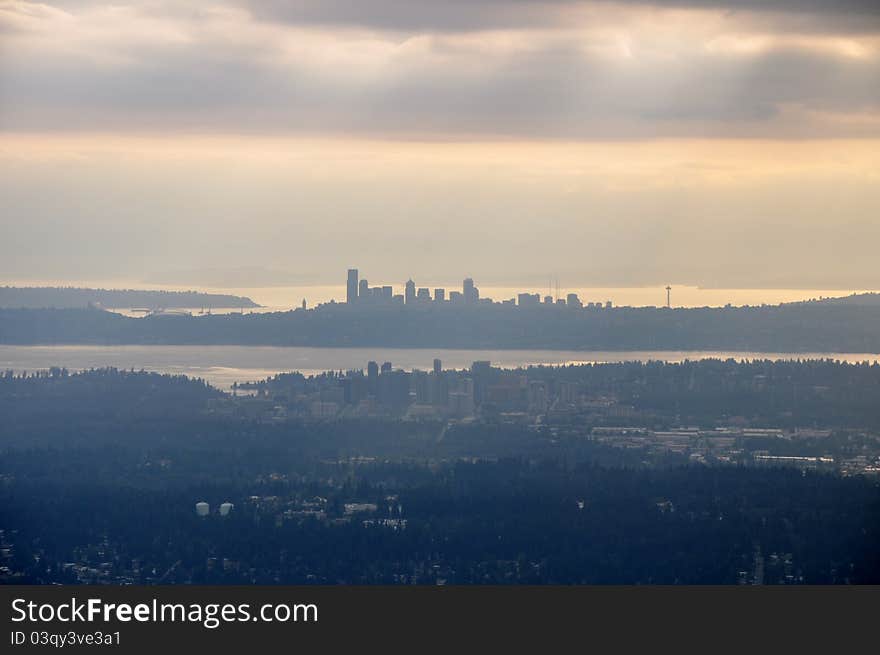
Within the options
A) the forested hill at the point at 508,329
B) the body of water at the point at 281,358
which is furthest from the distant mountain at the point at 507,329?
the body of water at the point at 281,358

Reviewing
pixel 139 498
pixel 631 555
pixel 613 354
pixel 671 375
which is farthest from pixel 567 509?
pixel 613 354

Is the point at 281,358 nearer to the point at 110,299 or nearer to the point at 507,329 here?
the point at 507,329

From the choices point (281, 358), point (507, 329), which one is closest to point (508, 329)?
point (507, 329)

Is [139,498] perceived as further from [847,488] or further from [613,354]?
[613,354]

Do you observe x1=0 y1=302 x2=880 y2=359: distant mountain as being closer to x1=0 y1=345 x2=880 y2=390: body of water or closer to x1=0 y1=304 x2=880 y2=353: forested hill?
x1=0 y1=304 x2=880 y2=353: forested hill

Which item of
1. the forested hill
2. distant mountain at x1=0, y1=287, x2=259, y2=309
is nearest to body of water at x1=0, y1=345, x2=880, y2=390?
the forested hill

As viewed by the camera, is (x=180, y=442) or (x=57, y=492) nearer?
(x=57, y=492)

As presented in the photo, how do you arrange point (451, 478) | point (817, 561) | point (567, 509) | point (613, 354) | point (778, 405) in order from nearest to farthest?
point (817, 561) → point (567, 509) → point (451, 478) → point (778, 405) → point (613, 354)
